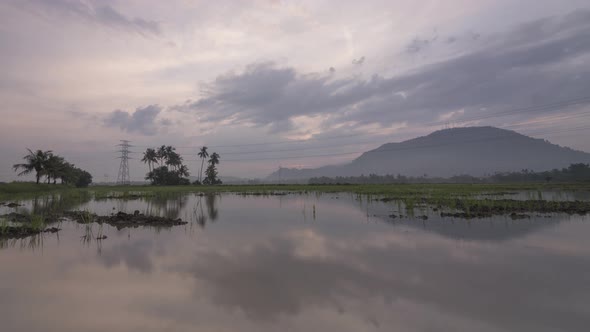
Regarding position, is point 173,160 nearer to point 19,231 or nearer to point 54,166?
point 54,166

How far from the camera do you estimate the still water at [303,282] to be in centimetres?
487

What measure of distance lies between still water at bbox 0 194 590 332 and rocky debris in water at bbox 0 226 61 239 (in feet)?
4.55

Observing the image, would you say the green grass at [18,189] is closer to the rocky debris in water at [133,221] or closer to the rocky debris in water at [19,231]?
the rocky debris in water at [133,221]

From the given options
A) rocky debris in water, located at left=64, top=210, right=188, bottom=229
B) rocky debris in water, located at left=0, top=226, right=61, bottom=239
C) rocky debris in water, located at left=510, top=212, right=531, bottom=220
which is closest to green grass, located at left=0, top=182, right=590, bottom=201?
rocky debris in water, located at left=510, top=212, right=531, bottom=220

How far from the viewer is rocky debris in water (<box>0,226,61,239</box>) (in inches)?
455

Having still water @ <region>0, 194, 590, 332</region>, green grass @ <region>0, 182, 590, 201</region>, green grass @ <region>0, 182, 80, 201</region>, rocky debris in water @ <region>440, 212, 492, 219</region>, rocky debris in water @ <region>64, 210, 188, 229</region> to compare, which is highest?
green grass @ <region>0, 182, 80, 201</region>

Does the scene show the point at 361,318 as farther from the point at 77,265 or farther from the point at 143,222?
the point at 143,222

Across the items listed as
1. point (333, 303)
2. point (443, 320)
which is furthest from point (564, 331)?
point (333, 303)

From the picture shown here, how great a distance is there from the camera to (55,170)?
57594 millimetres

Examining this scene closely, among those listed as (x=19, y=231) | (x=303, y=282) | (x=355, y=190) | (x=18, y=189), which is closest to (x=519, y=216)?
(x=303, y=282)

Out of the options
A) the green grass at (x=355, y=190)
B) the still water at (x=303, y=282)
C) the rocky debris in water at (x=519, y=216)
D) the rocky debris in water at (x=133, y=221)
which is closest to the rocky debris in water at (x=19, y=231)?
the still water at (x=303, y=282)

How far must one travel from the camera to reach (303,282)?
659 centimetres

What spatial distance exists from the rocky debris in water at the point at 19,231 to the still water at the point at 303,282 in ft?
4.55

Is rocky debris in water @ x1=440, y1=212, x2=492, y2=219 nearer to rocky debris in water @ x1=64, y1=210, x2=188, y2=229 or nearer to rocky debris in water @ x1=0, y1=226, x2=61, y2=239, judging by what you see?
rocky debris in water @ x1=64, y1=210, x2=188, y2=229
